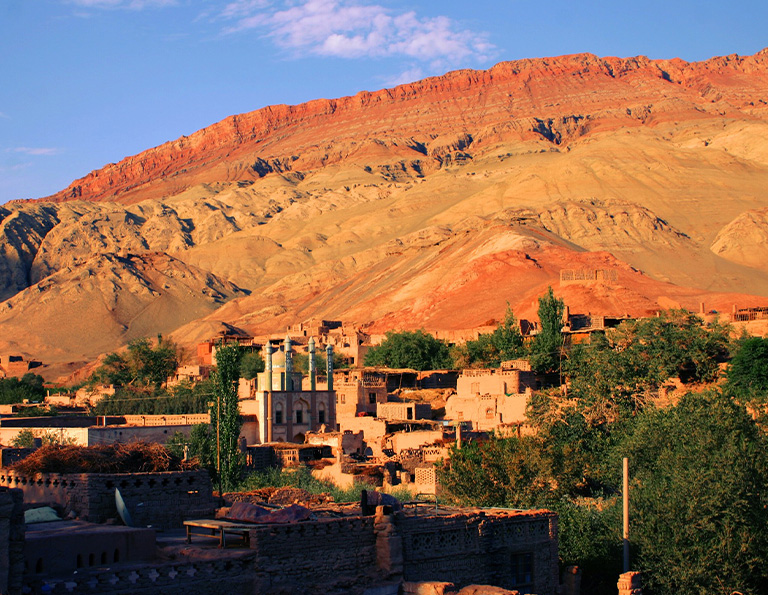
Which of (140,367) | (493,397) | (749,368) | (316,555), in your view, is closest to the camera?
(316,555)

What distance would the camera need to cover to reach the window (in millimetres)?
15328

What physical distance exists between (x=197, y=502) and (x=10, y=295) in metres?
115

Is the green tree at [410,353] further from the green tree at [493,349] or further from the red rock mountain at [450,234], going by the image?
the red rock mountain at [450,234]

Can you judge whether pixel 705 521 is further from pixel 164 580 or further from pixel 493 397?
pixel 493 397

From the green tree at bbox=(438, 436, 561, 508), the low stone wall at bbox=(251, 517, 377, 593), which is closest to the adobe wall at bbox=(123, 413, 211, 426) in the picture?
the green tree at bbox=(438, 436, 561, 508)

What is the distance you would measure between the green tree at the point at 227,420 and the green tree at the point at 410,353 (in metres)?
22.2

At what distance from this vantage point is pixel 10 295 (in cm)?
12262

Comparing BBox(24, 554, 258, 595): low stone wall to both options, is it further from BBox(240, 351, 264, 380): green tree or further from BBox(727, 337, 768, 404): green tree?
BBox(240, 351, 264, 380): green tree

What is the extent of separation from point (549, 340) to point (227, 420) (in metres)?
23.7

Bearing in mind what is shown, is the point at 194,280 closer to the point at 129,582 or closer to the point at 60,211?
the point at 60,211

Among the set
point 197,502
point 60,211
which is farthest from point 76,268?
point 197,502

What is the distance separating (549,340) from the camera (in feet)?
160

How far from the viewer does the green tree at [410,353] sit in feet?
177

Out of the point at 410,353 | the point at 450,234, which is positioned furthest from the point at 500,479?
the point at 450,234
